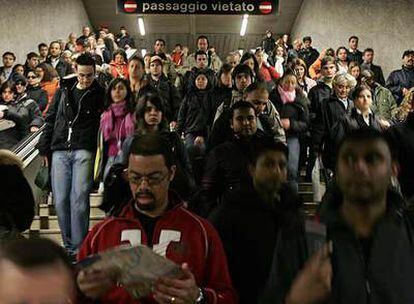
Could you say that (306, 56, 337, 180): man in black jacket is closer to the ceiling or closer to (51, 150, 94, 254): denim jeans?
(51, 150, 94, 254): denim jeans

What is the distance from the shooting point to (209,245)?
3.33 meters

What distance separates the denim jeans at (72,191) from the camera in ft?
21.2

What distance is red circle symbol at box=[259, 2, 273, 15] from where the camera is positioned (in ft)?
37.0

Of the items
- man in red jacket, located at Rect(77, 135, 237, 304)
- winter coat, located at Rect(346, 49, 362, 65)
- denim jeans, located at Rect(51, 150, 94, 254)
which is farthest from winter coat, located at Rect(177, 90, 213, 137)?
winter coat, located at Rect(346, 49, 362, 65)

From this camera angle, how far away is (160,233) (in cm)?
333

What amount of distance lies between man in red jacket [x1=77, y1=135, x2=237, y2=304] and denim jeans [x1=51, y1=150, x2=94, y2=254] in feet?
9.92

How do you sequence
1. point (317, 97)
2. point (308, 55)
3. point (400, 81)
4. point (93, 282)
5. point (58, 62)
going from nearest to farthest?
point (93, 282) → point (317, 97) → point (400, 81) → point (58, 62) → point (308, 55)

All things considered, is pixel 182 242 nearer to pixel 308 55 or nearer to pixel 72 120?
pixel 72 120

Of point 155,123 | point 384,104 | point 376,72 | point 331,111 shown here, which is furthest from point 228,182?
point 376,72

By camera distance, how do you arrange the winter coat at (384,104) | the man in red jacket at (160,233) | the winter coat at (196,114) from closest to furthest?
the man in red jacket at (160,233) < the winter coat at (196,114) < the winter coat at (384,104)

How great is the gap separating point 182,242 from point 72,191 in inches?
132

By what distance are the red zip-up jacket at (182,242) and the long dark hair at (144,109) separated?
268cm

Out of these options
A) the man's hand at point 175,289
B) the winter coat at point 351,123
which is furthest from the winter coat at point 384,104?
the man's hand at point 175,289

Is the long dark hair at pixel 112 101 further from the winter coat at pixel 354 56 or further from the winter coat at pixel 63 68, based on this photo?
the winter coat at pixel 354 56
